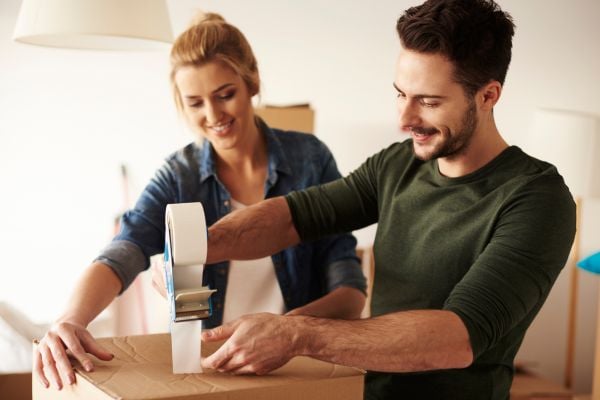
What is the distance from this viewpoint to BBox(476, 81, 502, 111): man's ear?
1.37 m

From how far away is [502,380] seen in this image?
1357 mm

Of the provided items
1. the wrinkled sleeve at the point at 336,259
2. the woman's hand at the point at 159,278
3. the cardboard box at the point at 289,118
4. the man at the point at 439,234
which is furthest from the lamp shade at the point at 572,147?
the woman's hand at the point at 159,278

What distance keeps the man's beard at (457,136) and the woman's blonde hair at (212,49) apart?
0.61 metres

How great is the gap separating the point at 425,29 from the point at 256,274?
764 mm

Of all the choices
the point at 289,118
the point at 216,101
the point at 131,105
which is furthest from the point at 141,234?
the point at 131,105

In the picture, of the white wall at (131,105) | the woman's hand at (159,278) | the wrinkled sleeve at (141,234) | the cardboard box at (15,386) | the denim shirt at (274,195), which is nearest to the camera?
the woman's hand at (159,278)

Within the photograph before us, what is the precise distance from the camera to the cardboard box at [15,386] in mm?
2178

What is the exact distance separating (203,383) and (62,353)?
0.26 metres

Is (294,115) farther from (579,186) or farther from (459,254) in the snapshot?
(459,254)

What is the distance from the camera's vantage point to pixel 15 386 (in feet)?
7.17

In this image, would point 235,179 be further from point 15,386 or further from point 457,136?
point 15,386

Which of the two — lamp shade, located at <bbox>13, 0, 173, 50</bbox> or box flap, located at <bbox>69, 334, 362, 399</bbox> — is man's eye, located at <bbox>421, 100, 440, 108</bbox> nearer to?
box flap, located at <bbox>69, 334, 362, 399</bbox>

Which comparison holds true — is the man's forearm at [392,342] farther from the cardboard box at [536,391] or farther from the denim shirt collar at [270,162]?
the cardboard box at [536,391]

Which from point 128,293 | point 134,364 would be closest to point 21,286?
point 128,293
